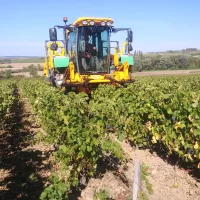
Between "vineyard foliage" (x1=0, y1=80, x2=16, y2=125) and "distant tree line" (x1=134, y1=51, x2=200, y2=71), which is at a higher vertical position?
"distant tree line" (x1=134, y1=51, x2=200, y2=71)

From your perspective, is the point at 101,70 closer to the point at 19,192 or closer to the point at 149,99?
the point at 149,99

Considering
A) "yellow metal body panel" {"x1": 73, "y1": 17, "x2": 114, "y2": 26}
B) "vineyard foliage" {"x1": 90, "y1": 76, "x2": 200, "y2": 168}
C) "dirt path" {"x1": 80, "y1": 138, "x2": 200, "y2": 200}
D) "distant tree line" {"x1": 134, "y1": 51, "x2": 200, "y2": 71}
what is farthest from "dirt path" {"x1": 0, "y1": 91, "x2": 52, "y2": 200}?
"distant tree line" {"x1": 134, "y1": 51, "x2": 200, "y2": 71}

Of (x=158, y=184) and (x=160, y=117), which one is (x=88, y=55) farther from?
(x=158, y=184)

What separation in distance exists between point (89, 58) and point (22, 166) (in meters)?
5.08

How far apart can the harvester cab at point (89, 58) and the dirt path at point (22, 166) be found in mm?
2385

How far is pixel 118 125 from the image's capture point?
604 centimetres

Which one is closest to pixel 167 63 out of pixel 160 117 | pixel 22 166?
pixel 160 117

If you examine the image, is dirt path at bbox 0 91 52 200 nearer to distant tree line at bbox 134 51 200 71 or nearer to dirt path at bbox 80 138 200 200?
dirt path at bbox 80 138 200 200

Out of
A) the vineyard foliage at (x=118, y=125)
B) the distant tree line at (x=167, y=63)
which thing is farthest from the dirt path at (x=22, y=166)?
the distant tree line at (x=167, y=63)

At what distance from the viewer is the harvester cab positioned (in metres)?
8.71

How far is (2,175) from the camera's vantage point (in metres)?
4.64

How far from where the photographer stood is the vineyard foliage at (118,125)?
12.3 ft

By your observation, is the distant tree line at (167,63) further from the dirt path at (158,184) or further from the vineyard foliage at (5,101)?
the dirt path at (158,184)

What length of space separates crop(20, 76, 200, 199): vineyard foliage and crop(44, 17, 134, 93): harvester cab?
2.94 metres
